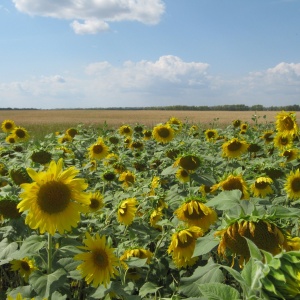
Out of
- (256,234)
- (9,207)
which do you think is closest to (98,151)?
(9,207)

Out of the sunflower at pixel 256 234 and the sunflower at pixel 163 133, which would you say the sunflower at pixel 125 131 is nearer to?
the sunflower at pixel 163 133

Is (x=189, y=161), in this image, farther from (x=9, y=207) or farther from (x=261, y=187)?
(x=9, y=207)

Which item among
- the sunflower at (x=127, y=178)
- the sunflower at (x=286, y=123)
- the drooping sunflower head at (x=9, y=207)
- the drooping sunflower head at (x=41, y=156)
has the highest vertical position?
the sunflower at (x=286, y=123)

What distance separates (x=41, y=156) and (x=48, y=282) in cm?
188

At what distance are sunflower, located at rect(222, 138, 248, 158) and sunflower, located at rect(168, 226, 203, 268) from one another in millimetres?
2756

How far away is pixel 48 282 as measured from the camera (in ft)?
6.75

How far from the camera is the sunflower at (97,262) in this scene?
86.5 inches

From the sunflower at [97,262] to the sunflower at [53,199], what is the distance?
156mm

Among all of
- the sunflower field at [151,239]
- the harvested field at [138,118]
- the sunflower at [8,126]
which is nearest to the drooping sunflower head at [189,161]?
the sunflower field at [151,239]

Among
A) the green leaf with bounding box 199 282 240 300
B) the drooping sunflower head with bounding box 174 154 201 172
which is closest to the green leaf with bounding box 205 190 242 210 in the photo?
the green leaf with bounding box 199 282 240 300

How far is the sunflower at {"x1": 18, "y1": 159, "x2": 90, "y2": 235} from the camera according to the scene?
2.08m

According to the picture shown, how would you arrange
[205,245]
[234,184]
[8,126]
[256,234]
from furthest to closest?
[8,126]
[234,184]
[205,245]
[256,234]

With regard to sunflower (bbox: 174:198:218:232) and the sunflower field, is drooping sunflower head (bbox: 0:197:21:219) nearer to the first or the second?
the sunflower field

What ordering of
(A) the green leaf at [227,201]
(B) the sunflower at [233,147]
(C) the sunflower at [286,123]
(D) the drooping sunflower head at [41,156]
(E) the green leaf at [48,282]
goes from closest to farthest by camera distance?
(A) the green leaf at [227,201], (E) the green leaf at [48,282], (D) the drooping sunflower head at [41,156], (C) the sunflower at [286,123], (B) the sunflower at [233,147]
